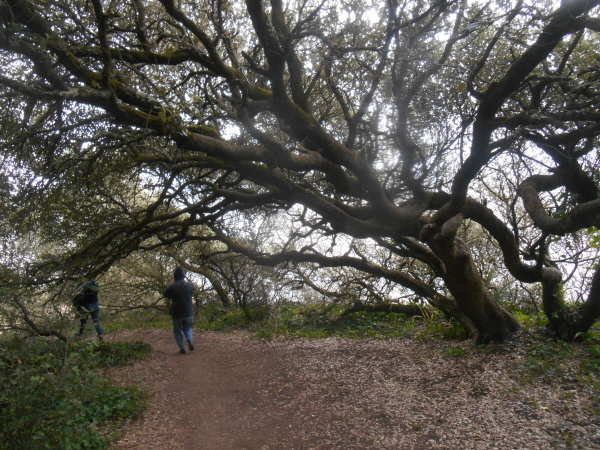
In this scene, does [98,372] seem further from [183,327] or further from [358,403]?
[358,403]

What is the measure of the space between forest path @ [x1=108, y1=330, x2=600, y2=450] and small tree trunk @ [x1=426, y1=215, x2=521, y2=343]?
383 mm

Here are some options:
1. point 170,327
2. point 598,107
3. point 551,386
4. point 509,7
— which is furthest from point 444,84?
point 170,327

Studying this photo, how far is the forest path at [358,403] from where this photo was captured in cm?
413

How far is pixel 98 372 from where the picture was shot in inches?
263

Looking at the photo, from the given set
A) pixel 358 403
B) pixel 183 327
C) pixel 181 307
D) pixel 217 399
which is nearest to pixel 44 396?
pixel 217 399

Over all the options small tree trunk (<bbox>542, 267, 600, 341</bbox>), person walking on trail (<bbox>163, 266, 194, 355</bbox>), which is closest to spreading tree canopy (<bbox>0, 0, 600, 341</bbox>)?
small tree trunk (<bbox>542, 267, 600, 341</bbox>)

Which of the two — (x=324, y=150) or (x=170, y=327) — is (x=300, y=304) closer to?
(x=170, y=327)

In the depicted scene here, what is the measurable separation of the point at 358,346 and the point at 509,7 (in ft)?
20.5

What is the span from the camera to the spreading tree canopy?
5.28m

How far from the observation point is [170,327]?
13.5 meters

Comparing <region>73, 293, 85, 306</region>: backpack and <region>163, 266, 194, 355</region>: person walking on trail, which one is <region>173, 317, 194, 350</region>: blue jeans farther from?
<region>73, 293, 85, 306</region>: backpack

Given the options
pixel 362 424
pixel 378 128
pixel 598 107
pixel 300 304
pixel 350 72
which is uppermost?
pixel 350 72

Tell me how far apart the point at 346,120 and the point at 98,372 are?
579 centimetres

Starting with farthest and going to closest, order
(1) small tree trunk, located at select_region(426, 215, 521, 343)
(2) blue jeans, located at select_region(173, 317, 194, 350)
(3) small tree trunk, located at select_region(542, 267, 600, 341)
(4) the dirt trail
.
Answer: (2) blue jeans, located at select_region(173, 317, 194, 350)
(1) small tree trunk, located at select_region(426, 215, 521, 343)
(3) small tree trunk, located at select_region(542, 267, 600, 341)
(4) the dirt trail
